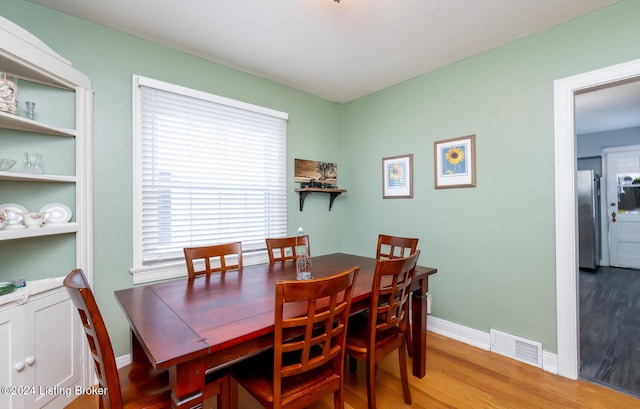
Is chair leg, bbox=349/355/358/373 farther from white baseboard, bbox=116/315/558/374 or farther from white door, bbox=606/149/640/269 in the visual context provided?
white door, bbox=606/149/640/269

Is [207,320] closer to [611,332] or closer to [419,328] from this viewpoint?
[419,328]

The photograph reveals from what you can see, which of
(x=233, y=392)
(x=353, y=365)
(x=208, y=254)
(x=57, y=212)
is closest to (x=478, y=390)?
(x=353, y=365)

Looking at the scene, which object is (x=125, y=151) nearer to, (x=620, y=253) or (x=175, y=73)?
(x=175, y=73)

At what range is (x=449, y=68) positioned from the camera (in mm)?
2701

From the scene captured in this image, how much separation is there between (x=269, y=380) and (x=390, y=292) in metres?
0.78

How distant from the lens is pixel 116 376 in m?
1.06

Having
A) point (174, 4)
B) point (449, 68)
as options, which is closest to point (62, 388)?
point (174, 4)

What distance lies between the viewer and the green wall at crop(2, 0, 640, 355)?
6.61ft

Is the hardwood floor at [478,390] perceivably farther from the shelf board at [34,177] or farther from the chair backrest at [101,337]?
the shelf board at [34,177]

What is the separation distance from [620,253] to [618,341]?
4.00 m

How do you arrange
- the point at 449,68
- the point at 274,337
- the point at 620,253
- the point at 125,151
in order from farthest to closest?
the point at 620,253 → the point at 449,68 → the point at 125,151 → the point at 274,337

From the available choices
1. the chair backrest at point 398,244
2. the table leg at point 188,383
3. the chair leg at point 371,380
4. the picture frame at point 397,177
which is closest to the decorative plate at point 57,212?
the table leg at point 188,383

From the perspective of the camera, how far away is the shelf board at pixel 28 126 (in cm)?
154

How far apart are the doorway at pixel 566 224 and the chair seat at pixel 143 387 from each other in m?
2.61
